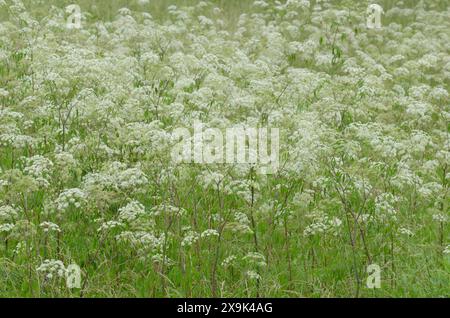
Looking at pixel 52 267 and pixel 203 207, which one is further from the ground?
pixel 52 267

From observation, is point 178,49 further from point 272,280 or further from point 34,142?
point 272,280

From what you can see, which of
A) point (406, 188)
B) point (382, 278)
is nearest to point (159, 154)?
point (382, 278)

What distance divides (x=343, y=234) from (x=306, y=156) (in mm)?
1650

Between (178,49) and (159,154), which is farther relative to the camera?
(178,49)

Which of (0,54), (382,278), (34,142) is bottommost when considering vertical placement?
(382,278)

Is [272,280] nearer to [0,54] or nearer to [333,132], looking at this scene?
[333,132]

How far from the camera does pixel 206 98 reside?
8.80 meters

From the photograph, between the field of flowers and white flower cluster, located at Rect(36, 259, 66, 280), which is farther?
the field of flowers

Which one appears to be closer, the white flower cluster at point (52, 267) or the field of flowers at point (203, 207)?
the white flower cluster at point (52, 267)

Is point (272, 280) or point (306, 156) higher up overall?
point (306, 156)

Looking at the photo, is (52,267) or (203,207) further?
(203,207)
